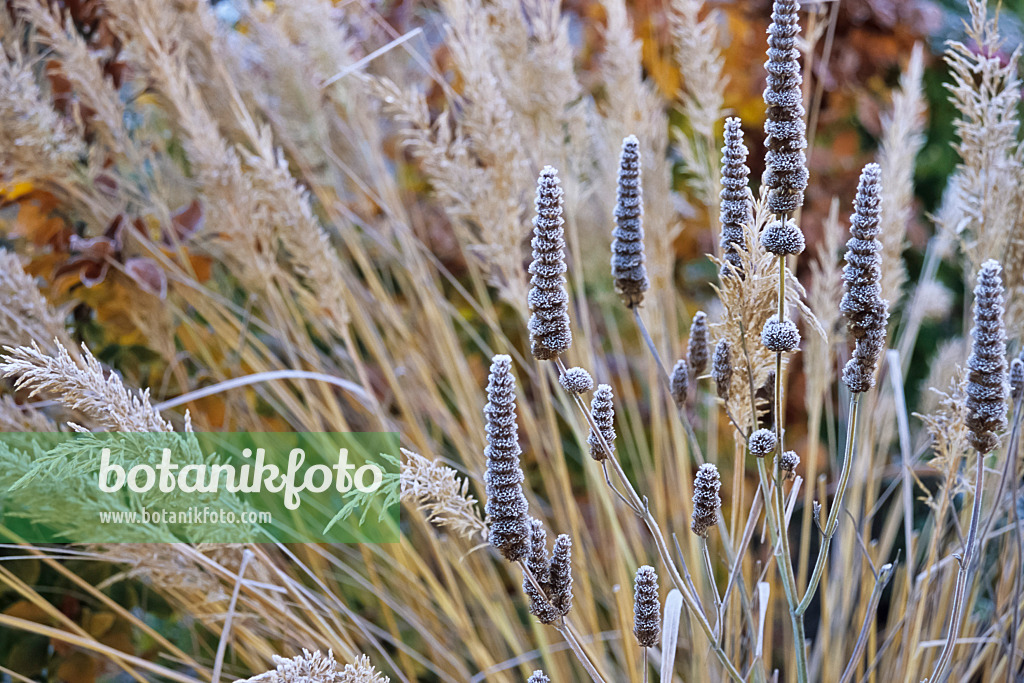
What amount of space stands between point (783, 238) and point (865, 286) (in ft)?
0.23

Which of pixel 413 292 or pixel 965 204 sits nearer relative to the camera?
pixel 965 204

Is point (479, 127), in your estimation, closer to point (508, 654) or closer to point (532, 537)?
point (532, 537)

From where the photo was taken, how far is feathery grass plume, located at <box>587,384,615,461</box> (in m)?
0.43

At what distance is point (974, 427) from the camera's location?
0.43 metres

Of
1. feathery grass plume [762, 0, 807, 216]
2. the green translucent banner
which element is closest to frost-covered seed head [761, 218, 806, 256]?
feathery grass plume [762, 0, 807, 216]

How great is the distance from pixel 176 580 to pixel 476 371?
640 mm

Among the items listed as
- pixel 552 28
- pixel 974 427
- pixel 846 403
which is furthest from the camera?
pixel 846 403

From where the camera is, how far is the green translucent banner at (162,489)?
1.63ft

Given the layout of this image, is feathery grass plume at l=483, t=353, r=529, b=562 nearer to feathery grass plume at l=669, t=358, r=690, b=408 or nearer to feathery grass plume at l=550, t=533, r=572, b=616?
feathery grass plume at l=550, t=533, r=572, b=616

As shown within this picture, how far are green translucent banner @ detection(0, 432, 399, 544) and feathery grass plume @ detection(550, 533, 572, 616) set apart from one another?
0.11m

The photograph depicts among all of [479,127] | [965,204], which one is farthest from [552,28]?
[965,204]

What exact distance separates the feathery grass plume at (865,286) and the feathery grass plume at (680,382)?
4.8 inches

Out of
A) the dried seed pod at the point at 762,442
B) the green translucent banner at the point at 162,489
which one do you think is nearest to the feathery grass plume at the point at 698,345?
the dried seed pod at the point at 762,442

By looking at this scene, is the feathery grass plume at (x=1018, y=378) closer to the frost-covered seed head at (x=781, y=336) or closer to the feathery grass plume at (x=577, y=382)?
the frost-covered seed head at (x=781, y=336)
